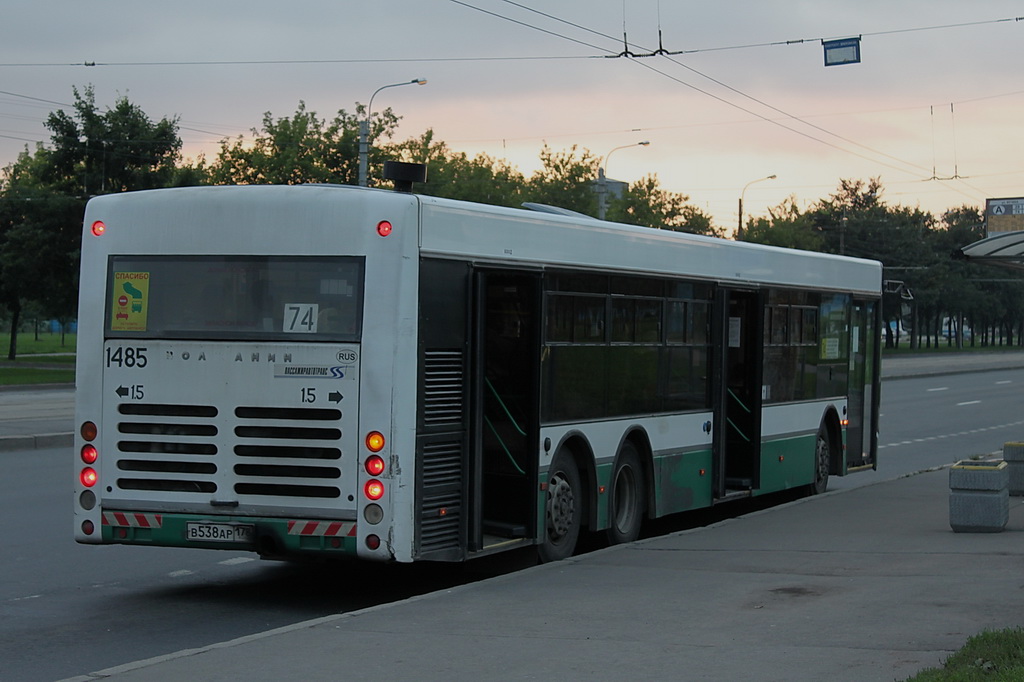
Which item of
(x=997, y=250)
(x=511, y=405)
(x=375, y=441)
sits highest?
(x=997, y=250)

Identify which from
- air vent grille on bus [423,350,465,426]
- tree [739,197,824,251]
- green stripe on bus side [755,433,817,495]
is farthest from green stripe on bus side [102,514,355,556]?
tree [739,197,824,251]

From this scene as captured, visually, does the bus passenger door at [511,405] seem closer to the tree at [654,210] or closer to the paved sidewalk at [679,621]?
the paved sidewalk at [679,621]

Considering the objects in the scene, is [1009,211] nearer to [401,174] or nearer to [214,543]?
[401,174]

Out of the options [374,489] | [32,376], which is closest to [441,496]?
[374,489]

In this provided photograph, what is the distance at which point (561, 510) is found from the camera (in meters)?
11.1

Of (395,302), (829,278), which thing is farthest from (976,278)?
(395,302)

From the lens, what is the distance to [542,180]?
69250 millimetres

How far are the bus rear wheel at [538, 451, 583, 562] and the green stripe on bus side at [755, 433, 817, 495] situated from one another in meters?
4.13

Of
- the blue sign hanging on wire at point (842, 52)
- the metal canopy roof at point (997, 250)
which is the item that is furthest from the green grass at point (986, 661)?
the blue sign hanging on wire at point (842, 52)

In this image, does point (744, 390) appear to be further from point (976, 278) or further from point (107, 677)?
point (976, 278)

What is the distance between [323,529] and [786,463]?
798 cm

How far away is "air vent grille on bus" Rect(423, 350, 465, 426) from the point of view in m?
9.38

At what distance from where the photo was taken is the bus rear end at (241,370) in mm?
9062

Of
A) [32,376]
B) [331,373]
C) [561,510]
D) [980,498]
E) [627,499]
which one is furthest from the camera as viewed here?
[32,376]
